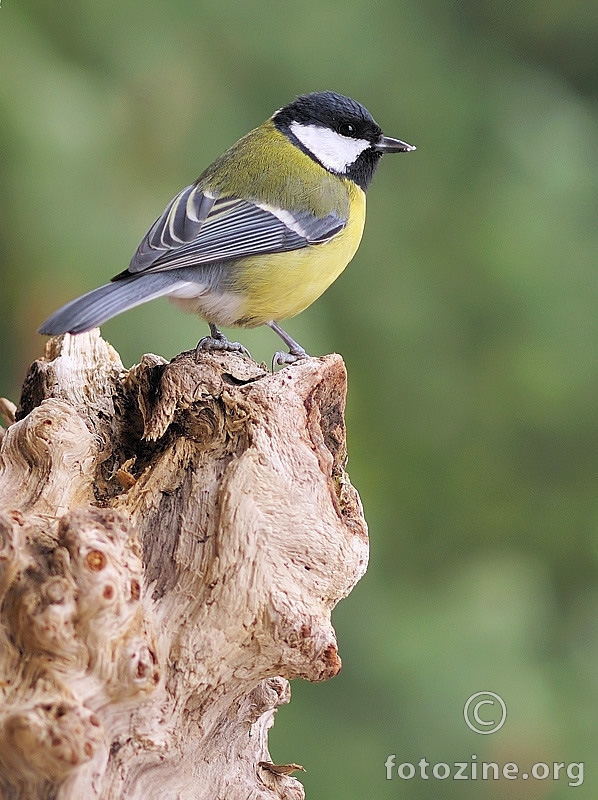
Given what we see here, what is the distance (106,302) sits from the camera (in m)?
1.03

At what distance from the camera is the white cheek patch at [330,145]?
1.49 m

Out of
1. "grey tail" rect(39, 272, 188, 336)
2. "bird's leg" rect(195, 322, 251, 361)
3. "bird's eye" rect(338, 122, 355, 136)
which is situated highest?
"bird's eye" rect(338, 122, 355, 136)

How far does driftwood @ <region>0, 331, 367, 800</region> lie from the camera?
2.36 ft

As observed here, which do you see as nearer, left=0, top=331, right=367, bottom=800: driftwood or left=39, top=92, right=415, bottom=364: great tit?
left=0, top=331, right=367, bottom=800: driftwood

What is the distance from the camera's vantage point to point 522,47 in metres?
1.96

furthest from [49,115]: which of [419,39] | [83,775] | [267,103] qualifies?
[83,775]

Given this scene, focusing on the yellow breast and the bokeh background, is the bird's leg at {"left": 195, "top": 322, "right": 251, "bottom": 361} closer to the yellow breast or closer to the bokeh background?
the yellow breast

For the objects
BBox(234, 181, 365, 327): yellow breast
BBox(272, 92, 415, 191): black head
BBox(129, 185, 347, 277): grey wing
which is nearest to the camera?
BBox(129, 185, 347, 277): grey wing

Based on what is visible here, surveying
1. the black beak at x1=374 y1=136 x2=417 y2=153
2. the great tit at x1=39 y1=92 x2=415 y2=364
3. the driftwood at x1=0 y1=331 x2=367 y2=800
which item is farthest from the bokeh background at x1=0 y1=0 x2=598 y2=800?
the driftwood at x1=0 y1=331 x2=367 y2=800

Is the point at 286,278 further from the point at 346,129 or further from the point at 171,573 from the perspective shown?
the point at 171,573

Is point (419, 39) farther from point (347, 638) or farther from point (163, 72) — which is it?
point (347, 638)

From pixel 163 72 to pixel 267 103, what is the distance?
227 mm

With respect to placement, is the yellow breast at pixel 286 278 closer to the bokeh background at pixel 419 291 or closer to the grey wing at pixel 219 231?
the grey wing at pixel 219 231

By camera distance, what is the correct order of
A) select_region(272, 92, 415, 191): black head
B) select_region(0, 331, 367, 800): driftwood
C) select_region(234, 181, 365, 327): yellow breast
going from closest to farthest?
select_region(0, 331, 367, 800): driftwood → select_region(234, 181, 365, 327): yellow breast → select_region(272, 92, 415, 191): black head
